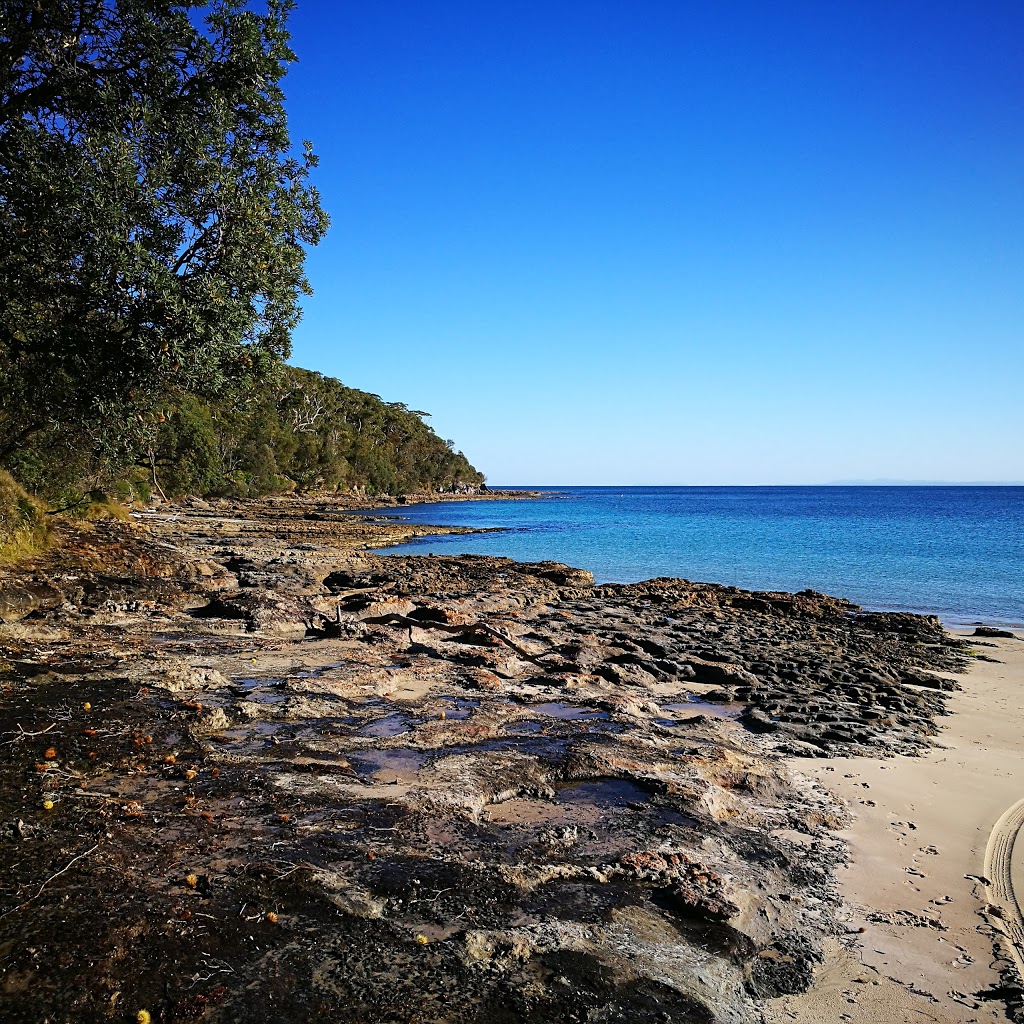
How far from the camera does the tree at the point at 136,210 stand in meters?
8.59

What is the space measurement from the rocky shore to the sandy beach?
26 cm

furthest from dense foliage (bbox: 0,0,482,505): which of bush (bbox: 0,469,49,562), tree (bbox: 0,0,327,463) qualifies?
bush (bbox: 0,469,49,562)

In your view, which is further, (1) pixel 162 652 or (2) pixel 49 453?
(2) pixel 49 453

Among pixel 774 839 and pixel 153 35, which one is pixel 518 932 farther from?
pixel 153 35

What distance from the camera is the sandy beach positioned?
15.1 feet

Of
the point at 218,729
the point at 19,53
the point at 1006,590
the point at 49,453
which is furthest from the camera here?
the point at 1006,590

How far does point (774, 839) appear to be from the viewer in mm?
6699

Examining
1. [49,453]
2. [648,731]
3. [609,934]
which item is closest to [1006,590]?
[648,731]

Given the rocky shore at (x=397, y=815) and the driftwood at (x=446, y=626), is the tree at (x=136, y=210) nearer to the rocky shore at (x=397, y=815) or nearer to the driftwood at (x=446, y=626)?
the rocky shore at (x=397, y=815)

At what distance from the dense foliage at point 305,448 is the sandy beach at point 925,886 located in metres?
31.7

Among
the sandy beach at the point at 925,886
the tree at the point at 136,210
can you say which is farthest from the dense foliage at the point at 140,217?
the sandy beach at the point at 925,886

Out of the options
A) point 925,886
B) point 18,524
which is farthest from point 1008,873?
point 18,524

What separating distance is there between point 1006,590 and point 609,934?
105ft


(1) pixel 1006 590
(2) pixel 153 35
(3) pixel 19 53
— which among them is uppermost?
(2) pixel 153 35
